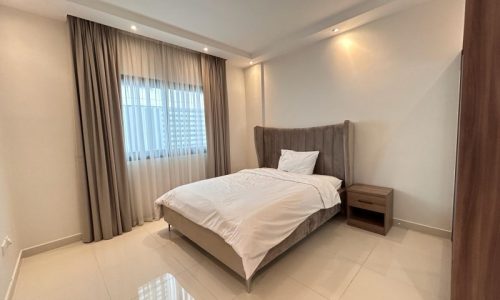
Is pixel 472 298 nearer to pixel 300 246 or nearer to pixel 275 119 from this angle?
pixel 300 246

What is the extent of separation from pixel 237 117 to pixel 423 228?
3404 millimetres

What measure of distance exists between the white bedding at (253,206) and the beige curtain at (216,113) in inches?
40.7

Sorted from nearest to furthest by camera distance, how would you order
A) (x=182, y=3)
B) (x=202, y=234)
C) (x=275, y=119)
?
1. (x=202, y=234)
2. (x=182, y=3)
3. (x=275, y=119)

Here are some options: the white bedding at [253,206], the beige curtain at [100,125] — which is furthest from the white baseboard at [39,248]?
the white bedding at [253,206]

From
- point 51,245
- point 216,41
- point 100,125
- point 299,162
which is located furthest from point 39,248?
Result: point 216,41

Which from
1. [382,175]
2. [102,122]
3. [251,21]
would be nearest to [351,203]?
[382,175]

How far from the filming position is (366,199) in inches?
101

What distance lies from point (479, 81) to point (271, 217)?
62.1 inches

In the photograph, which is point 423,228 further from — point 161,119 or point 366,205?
point 161,119

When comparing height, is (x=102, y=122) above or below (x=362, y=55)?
below

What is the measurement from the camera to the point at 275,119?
13.0 ft

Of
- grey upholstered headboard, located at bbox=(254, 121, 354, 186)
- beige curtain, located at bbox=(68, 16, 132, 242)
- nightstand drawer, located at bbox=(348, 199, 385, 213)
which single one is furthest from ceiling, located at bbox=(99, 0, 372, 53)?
nightstand drawer, located at bbox=(348, 199, 385, 213)

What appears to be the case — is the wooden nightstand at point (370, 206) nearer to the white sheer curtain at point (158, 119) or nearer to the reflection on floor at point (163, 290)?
the reflection on floor at point (163, 290)

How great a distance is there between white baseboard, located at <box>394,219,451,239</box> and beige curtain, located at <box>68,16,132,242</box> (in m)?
3.61
